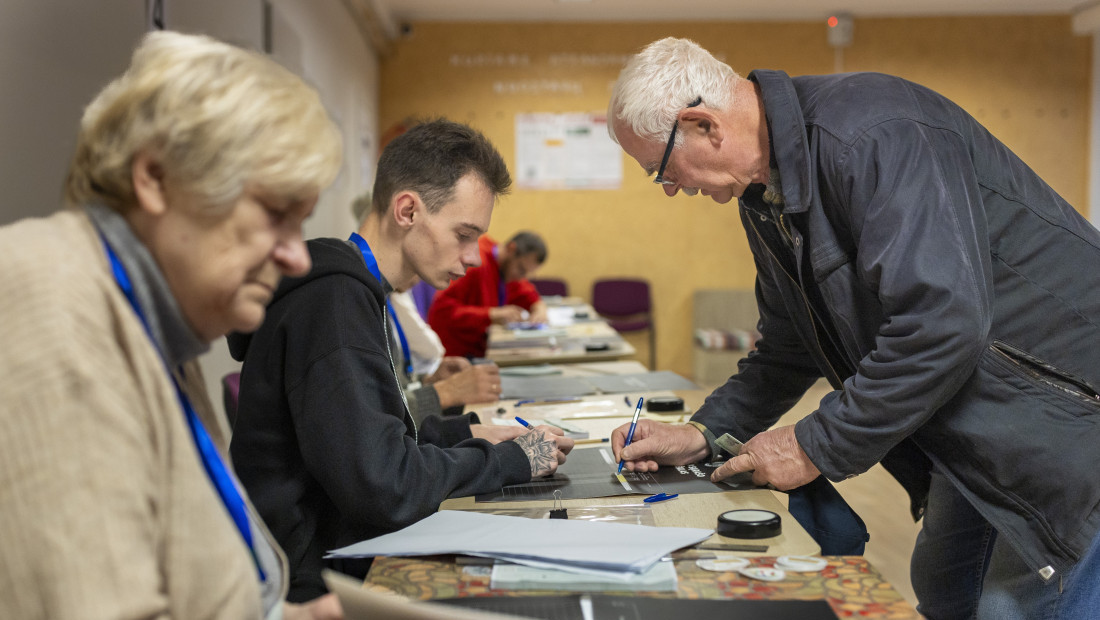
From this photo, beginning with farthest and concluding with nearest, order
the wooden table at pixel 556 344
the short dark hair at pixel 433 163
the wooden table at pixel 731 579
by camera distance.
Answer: the wooden table at pixel 556 344
the short dark hair at pixel 433 163
the wooden table at pixel 731 579

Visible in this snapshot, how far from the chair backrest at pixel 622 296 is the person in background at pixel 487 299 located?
96.1 inches

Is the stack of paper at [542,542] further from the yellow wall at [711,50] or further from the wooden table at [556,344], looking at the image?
the yellow wall at [711,50]

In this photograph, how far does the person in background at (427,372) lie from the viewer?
2398mm

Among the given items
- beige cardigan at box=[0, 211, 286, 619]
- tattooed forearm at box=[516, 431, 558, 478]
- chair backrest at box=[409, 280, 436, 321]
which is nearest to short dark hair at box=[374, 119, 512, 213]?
tattooed forearm at box=[516, 431, 558, 478]

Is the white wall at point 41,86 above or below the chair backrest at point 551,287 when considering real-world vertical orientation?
above

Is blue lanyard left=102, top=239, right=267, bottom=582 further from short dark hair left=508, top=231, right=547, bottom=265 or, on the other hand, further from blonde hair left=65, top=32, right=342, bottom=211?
short dark hair left=508, top=231, right=547, bottom=265

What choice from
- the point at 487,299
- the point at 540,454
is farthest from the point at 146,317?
the point at 487,299

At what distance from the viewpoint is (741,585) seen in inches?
41.4

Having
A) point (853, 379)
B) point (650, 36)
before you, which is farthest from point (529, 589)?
point (650, 36)

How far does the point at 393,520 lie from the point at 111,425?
63cm

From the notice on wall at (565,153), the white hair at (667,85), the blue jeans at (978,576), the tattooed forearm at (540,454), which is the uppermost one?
the notice on wall at (565,153)

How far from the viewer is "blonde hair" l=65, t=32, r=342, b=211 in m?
0.79

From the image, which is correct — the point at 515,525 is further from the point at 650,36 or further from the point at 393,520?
the point at 650,36

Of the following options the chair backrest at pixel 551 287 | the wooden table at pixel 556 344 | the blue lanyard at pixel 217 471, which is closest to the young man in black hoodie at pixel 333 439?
the blue lanyard at pixel 217 471
